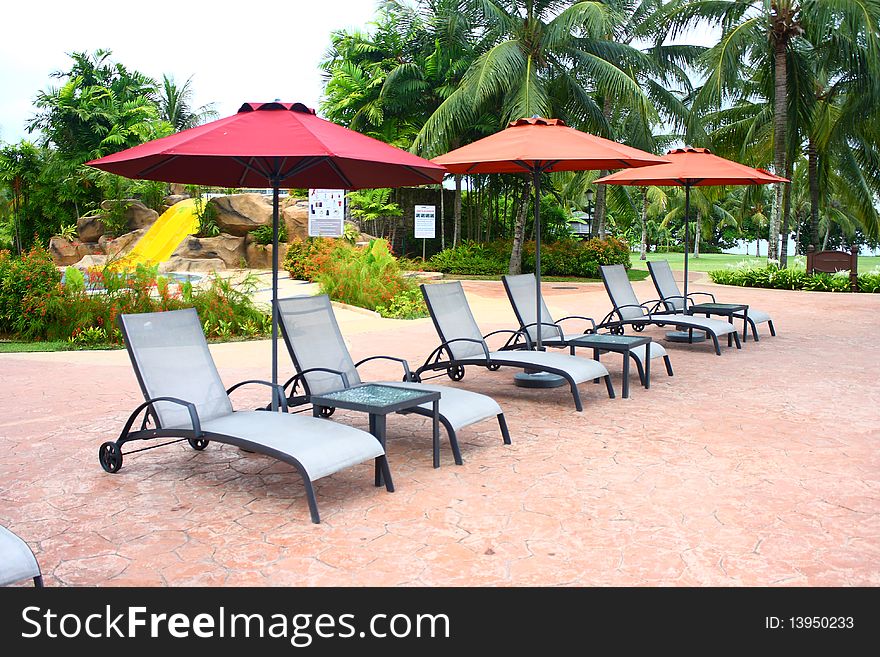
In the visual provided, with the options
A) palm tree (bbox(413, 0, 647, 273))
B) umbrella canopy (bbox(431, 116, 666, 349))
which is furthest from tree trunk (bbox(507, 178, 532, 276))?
umbrella canopy (bbox(431, 116, 666, 349))

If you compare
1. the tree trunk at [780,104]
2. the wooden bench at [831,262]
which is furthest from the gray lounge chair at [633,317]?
the tree trunk at [780,104]

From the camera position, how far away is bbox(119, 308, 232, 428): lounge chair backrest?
5262mm

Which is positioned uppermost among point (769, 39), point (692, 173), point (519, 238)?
point (769, 39)

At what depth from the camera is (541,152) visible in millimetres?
7312

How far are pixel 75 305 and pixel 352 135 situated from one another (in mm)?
7444

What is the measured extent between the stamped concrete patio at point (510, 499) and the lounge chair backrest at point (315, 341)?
0.62m

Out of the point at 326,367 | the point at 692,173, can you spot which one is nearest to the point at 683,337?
the point at 692,173

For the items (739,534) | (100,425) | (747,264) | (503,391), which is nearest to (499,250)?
(747,264)

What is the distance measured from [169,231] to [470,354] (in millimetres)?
24070

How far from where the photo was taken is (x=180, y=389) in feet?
17.7

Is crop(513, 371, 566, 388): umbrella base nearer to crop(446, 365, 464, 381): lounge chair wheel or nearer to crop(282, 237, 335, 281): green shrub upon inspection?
crop(446, 365, 464, 381): lounge chair wheel

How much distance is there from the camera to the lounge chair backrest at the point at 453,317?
7805 mm

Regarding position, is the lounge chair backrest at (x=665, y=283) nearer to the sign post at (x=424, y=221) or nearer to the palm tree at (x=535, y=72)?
the palm tree at (x=535, y=72)

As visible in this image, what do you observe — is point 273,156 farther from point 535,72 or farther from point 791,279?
point 535,72
